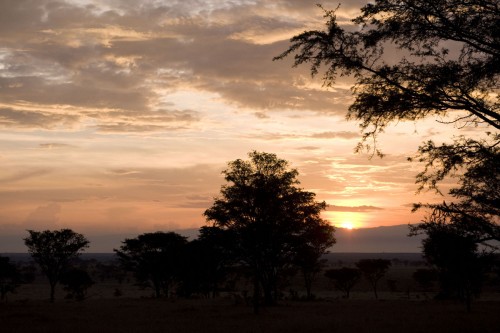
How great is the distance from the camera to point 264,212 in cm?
4012

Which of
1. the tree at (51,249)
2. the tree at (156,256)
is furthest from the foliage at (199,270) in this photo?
the tree at (51,249)

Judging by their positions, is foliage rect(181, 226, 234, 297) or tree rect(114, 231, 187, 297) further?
tree rect(114, 231, 187, 297)

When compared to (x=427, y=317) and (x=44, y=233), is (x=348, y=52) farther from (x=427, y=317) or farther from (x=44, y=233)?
(x=44, y=233)

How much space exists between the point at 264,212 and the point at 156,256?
40748 millimetres

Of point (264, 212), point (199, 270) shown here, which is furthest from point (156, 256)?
point (264, 212)

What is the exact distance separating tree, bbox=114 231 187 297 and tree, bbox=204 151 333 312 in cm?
3011

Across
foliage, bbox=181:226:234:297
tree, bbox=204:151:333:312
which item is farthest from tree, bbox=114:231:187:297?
tree, bbox=204:151:333:312

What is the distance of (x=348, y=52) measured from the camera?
13938 mm

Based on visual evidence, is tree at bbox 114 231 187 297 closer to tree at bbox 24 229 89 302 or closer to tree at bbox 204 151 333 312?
tree at bbox 24 229 89 302

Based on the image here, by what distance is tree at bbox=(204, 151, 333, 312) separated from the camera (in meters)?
39.3

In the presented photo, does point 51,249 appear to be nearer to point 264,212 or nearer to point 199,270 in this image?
point 199,270

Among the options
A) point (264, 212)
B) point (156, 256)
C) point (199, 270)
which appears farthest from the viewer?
point (156, 256)

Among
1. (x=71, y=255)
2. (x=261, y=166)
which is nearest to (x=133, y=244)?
(x=71, y=255)

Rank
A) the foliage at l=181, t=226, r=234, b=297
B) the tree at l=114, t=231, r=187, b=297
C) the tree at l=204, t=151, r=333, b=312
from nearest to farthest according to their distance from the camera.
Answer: the tree at l=204, t=151, r=333, b=312 → the foliage at l=181, t=226, r=234, b=297 → the tree at l=114, t=231, r=187, b=297
